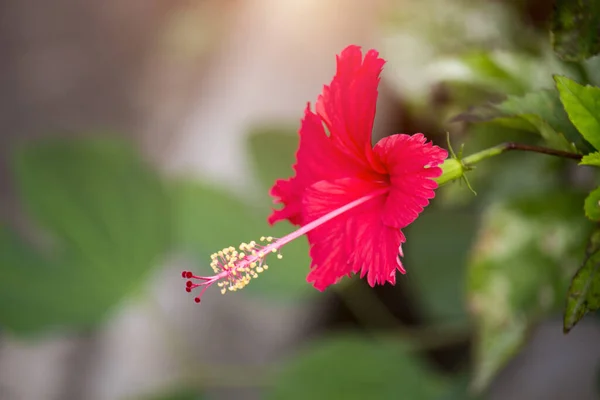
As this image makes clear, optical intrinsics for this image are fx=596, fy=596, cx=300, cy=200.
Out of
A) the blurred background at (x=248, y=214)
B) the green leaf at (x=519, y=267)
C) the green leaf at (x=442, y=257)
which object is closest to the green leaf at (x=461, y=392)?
the blurred background at (x=248, y=214)

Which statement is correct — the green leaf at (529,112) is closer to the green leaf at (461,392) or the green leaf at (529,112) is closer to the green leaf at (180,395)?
the green leaf at (461,392)

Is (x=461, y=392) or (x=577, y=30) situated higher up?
(x=577, y=30)

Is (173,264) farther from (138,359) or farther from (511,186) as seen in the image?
(511,186)

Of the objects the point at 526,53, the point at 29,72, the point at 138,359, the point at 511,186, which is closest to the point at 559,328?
the point at 511,186

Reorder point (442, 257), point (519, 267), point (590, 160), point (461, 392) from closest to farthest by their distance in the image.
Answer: point (590, 160), point (519, 267), point (461, 392), point (442, 257)

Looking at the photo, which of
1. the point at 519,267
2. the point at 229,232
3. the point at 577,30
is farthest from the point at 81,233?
the point at 577,30

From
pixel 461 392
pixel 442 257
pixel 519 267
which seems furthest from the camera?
pixel 442 257

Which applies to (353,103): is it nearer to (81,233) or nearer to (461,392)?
(461,392)
